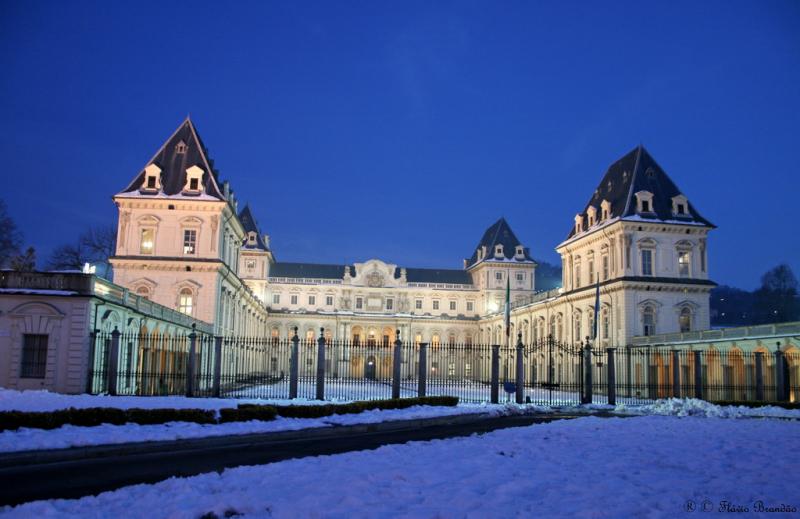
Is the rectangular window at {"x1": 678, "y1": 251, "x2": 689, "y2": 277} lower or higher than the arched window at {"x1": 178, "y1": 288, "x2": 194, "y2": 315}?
higher

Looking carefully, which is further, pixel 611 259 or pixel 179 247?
pixel 611 259

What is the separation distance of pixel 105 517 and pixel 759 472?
9518mm

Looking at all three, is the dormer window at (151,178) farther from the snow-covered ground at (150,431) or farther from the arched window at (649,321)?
the arched window at (649,321)

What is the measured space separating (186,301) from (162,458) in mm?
34484

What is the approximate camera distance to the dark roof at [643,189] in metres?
51.9

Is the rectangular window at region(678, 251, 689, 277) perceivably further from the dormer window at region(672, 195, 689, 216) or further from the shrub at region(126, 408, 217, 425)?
the shrub at region(126, 408, 217, 425)

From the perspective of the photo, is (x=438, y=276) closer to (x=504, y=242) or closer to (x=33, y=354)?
(x=504, y=242)

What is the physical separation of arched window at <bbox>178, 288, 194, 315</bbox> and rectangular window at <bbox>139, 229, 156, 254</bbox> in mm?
3843

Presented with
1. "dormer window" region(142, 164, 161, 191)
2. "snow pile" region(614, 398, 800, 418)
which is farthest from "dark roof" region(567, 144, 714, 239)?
"dormer window" region(142, 164, 161, 191)

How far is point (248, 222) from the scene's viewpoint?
→ 9088 cm

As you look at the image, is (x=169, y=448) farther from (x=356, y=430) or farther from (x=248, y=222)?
(x=248, y=222)

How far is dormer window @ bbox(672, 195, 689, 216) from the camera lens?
52531 mm

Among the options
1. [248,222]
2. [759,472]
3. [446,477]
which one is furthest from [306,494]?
[248,222]

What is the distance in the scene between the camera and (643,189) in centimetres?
5291
